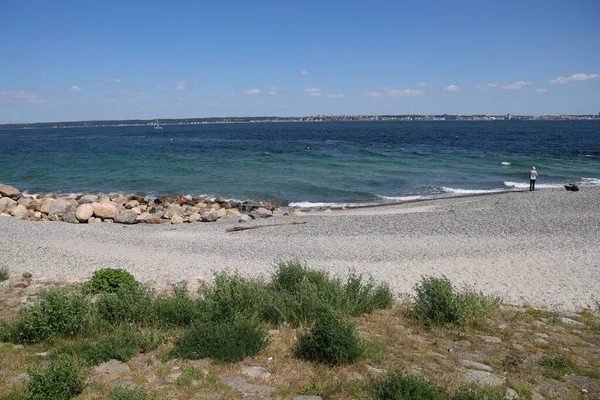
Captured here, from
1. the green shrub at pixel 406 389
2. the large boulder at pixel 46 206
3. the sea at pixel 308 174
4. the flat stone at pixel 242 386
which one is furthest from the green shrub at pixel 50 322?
the sea at pixel 308 174

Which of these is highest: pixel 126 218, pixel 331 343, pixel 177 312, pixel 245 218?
pixel 331 343

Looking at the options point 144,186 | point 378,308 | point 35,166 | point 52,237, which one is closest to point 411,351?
point 378,308

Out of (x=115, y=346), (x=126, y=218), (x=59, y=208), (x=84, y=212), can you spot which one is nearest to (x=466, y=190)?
(x=126, y=218)

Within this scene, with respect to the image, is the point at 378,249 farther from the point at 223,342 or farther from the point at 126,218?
the point at 126,218

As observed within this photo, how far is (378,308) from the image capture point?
8859mm

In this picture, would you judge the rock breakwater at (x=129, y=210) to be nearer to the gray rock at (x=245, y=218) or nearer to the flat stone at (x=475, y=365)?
the gray rock at (x=245, y=218)

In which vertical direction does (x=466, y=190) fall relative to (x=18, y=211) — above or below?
above

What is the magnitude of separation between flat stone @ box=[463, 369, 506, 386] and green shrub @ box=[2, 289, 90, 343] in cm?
585

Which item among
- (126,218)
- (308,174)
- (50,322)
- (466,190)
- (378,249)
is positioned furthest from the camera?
(308,174)

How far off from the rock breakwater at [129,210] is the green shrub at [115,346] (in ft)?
49.7

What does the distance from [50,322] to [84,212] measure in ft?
53.3

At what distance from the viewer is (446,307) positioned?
7898 mm

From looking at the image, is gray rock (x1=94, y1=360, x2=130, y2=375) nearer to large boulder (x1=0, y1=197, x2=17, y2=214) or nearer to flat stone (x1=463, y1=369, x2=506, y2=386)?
flat stone (x1=463, y1=369, x2=506, y2=386)

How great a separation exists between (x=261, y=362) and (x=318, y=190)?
2607cm
